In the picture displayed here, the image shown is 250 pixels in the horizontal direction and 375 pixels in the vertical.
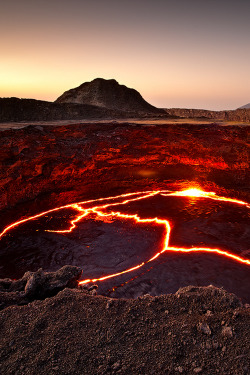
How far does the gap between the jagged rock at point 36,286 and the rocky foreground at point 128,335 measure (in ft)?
1.54

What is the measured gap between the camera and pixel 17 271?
6668mm

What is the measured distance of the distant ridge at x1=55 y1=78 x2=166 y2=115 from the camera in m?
27.7

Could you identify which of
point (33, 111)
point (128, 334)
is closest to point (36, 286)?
point (128, 334)

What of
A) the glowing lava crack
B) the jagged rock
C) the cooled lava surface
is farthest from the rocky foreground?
the glowing lava crack

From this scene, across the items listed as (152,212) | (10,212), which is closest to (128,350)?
(152,212)

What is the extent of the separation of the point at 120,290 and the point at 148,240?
2460mm

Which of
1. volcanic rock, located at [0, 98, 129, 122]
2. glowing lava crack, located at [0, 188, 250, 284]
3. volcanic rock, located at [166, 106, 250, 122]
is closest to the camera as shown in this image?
glowing lava crack, located at [0, 188, 250, 284]

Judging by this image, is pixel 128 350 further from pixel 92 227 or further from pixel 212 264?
pixel 92 227

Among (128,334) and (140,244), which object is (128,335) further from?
(140,244)

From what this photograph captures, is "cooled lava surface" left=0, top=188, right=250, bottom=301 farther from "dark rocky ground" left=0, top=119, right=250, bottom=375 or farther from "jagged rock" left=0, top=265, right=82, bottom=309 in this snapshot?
"dark rocky ground" left=0, top=119, right=250, bottom=375

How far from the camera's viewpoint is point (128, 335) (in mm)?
3234

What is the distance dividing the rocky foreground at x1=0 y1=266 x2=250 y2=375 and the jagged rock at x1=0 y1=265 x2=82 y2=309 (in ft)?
1.54

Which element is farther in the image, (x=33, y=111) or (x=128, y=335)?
(x=33, y=111)

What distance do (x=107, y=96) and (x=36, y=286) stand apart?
86.7 ft
